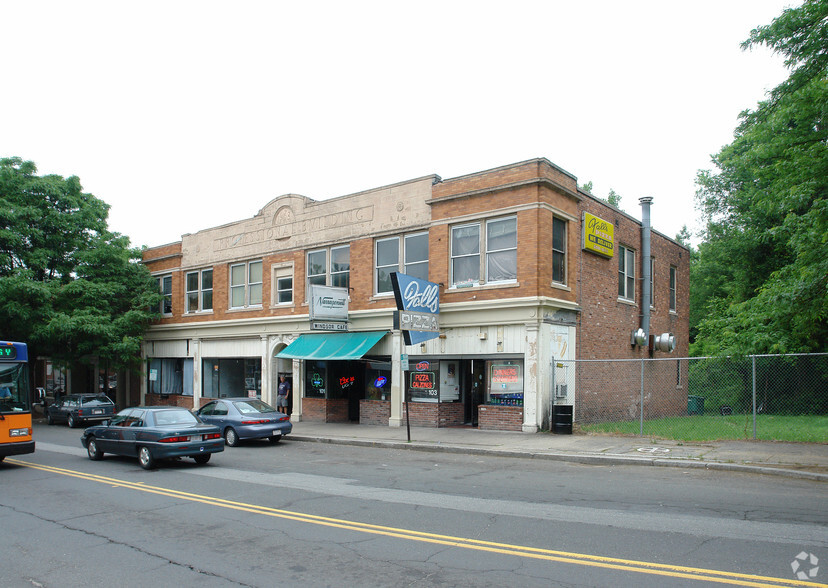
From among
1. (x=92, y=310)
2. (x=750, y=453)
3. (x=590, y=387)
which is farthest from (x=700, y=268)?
(x=92, y=310)

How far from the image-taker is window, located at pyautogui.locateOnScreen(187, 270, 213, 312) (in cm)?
3025

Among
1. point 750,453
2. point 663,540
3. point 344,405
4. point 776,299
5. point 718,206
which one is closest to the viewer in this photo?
point 663,540

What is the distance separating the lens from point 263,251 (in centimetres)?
2722

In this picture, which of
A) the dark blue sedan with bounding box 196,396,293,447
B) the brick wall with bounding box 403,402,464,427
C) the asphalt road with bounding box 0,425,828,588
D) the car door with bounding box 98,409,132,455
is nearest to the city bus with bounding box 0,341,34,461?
the asphalt road with bounding box 0,425,828,588

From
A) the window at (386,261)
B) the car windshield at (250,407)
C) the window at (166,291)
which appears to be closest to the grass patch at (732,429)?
the window at (386,261)

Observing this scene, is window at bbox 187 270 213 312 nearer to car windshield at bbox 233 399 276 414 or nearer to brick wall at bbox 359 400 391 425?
brick wall at bbox 359 400 391 425

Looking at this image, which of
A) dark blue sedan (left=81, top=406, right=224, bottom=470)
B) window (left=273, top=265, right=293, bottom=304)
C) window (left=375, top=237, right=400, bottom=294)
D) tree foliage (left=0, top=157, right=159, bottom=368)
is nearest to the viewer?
dark blue sedan (left=81, top=406, right=224, bottom=470)

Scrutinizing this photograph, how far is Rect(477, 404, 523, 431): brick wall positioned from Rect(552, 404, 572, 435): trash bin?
41.0 inches

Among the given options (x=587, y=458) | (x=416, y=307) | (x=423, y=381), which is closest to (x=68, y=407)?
(x=423, y=381)

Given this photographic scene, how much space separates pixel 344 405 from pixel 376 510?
1581 centimetres

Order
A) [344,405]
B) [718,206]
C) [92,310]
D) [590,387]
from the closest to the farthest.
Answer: [590,387]
[344,405]
[92,310]
[718,206]

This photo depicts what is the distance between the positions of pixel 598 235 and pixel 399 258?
6.86 meters

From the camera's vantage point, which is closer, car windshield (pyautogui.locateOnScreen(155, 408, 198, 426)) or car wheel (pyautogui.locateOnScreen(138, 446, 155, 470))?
car wheel (pyautogui.locateOnScreen(138, 446, 155, 470))

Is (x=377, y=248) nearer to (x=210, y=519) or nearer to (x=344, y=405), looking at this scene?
(x=344, y=405)
